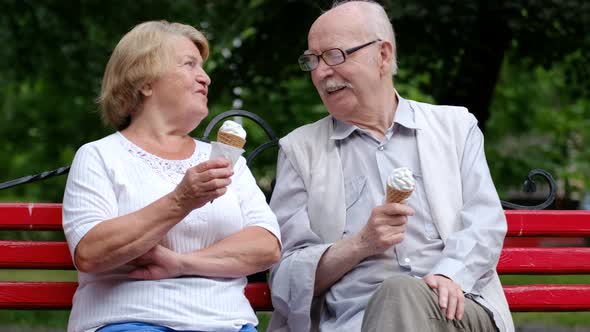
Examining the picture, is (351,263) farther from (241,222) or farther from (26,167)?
(26,167)

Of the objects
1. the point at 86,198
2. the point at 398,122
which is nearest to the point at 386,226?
the point at 398,122

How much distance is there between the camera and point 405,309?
3379 millimetres

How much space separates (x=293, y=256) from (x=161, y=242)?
1.72 ft

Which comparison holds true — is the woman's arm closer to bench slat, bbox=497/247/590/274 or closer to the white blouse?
the white blouse

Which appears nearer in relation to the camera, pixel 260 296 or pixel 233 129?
pixel 233 129

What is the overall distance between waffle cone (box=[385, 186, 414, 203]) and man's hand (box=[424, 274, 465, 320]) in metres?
0.29

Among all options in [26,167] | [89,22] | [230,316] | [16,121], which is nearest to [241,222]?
[230,316]

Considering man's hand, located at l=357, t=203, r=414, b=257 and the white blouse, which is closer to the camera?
the white blouse

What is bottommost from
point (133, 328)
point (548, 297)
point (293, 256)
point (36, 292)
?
point (548, 297)

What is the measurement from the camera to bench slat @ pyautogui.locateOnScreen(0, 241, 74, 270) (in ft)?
13.7

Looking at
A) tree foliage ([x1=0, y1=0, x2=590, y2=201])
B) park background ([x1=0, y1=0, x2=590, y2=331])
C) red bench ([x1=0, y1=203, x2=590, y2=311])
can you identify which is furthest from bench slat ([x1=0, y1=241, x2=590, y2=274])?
tree foliage ([x1=0, y1=0, x2=590, y2=201])

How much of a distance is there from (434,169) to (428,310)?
675 millimetres

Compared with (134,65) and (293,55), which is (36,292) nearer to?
(134,65)

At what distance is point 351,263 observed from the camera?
3.80 meters
